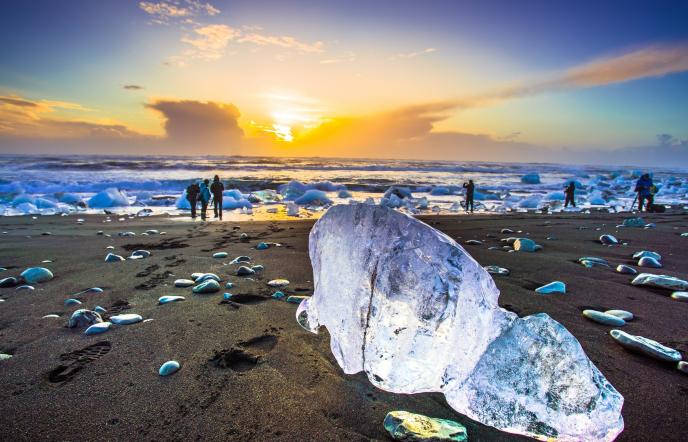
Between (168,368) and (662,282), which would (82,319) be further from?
(662,282)

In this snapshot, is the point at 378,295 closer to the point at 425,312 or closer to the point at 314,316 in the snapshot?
the point at 425,312

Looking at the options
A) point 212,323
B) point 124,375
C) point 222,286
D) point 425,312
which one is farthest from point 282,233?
point 425,312

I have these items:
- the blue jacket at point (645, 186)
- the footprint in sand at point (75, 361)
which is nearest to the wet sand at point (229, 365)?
the footprint in sand at point (75, 361)

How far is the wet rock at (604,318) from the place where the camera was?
2379 mm

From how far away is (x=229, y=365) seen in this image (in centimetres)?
192

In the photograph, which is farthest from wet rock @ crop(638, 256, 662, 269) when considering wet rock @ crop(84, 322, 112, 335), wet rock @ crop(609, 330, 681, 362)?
wet rock @ crop(84, 322, 112, 335)

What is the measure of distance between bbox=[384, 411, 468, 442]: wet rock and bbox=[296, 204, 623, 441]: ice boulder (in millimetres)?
144

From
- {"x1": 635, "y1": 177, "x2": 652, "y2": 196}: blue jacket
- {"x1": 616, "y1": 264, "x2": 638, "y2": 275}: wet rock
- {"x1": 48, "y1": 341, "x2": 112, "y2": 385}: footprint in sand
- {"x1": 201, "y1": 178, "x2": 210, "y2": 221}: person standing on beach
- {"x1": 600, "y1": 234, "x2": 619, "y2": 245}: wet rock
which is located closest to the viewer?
{"x1": 48, "y1": 341, "x2": 112, "y2": 385}: footprint in sand

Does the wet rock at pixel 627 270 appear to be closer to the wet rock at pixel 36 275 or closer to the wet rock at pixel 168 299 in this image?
the wet rock at pixel 168 299

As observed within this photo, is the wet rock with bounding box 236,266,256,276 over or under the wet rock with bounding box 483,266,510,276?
under

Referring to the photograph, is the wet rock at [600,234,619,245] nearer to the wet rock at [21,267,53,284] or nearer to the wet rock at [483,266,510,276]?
the wet rock at [483,266,510,276]

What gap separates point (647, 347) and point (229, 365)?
2.30m

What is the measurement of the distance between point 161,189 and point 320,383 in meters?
20.5

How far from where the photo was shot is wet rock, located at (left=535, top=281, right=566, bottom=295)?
301 centimetres
